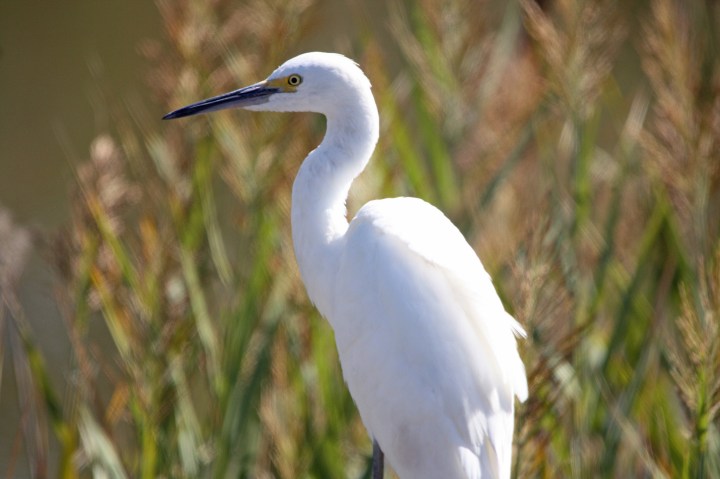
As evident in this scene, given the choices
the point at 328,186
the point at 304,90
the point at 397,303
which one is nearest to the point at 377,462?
the point at 397,303

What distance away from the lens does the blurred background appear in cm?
229

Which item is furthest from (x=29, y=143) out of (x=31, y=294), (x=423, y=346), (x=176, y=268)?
(x=423, y=346)

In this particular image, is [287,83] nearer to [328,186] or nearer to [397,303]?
[328,186]

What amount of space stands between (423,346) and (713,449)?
66cm

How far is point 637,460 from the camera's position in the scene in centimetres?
269

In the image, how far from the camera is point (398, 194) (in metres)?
2.82

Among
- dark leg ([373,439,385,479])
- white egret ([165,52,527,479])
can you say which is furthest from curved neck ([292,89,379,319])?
dark leg ([373,439,385,479])

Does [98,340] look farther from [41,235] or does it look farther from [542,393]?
[542,393]

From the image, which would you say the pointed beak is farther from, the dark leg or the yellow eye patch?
the dark leg

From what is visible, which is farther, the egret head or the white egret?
the egret head

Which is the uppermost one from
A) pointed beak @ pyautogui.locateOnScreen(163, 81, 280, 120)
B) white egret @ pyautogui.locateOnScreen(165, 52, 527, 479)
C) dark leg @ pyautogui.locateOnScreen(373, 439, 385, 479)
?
pointed beak @ pyautogui.locateOnScreen(163, 81, 280, 120)

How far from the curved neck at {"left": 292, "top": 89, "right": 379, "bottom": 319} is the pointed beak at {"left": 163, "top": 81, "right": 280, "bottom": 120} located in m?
0.14

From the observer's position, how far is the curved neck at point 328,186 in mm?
2346

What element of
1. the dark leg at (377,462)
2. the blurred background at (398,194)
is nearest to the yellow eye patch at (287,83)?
the blurred background at (398,194)
